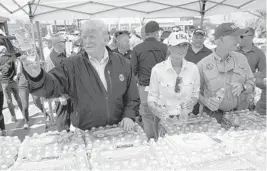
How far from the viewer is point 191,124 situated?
2.21m

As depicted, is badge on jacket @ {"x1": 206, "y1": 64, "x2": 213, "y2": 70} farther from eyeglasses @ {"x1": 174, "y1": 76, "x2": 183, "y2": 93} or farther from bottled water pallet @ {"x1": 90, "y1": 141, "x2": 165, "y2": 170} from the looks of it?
bottled water pallet @ {"x1": 90, "y1": 141, "x2": 165, "y2": 170}

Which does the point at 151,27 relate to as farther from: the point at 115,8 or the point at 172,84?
the point at 172,84

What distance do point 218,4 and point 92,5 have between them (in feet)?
9.14

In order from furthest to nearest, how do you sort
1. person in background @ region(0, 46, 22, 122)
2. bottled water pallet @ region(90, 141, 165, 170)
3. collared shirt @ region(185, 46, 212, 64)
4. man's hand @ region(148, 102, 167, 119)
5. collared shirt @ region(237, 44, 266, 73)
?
1. person in background @ region(0, 46, 22, 122)
2. collared shirt @ region(237, 44, 266, 73)
3. collared shirt @ region(185, 46, 212, 64)
4. man's hand @ region(148, 102, 167, 119)
5. bottled water pallet @ region(90, 141, 165, 170)

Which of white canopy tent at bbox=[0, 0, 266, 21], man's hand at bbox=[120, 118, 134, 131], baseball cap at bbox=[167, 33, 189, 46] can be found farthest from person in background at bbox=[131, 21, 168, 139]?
man's hand at bbox=[120, 118, 134, 131]

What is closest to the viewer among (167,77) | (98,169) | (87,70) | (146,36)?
(98,169)

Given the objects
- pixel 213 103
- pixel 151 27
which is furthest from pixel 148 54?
pixel 213 103

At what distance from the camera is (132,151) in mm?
1562

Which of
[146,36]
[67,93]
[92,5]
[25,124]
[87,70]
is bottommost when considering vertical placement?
[25,124]

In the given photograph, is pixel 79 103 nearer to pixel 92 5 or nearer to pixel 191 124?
pixel 191 124

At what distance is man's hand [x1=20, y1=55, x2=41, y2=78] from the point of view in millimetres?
1734

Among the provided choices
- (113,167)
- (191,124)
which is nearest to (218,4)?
(191,124)

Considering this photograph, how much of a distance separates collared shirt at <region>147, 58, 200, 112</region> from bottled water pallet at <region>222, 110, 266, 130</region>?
42cm

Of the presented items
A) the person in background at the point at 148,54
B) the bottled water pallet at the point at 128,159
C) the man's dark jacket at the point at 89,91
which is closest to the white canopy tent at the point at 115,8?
the person in background at the point at 148,54
